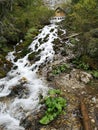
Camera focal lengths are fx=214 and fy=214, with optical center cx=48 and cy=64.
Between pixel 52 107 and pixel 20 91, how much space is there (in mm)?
2544

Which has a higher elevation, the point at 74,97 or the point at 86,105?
the point at 74,97

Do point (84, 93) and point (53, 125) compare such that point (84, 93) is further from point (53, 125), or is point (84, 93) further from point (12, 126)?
point (12, 126)

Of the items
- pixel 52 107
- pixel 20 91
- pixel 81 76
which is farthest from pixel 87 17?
pixel 52 107

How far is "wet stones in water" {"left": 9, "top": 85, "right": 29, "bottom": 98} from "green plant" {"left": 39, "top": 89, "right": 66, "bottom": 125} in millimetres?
1488

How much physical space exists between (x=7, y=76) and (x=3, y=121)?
4.42 m

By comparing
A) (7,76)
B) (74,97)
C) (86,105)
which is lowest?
(86,105)

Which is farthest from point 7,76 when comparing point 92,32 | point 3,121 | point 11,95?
point 92,32

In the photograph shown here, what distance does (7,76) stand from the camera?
12.0m

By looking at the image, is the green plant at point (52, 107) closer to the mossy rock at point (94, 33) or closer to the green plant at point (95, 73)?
the green plant at point (95, 73)

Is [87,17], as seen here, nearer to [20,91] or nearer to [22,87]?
[22,87]

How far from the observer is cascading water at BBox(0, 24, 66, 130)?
26.6 feet

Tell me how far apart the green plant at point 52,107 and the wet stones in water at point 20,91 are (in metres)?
1.49

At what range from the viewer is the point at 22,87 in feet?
32.6

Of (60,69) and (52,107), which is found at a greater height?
(60,69)
